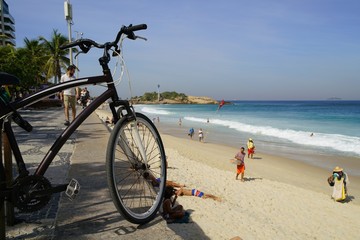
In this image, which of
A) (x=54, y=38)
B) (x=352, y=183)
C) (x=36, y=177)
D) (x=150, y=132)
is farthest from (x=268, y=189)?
(x=54, y=38)

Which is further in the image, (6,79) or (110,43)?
(110,43)

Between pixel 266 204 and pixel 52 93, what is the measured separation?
8124 millimetres

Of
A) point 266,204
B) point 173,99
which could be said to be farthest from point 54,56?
point 173,99

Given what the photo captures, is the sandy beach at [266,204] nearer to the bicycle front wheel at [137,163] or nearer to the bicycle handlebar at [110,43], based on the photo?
the bicycle front wheel at [137,163]

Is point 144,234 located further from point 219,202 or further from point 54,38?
point 54,38

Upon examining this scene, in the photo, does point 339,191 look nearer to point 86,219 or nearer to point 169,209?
point 169,209

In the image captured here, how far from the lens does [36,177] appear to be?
7.86ft

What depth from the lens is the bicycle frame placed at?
238cm

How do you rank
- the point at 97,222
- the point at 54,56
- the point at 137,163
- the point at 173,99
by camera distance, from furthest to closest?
the point at 173,99 → the point at 54,56 → the point at 137,163 → the point at 97,222

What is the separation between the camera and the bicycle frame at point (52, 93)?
7.80ft

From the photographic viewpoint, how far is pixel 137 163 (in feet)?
9.89

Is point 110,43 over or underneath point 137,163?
over

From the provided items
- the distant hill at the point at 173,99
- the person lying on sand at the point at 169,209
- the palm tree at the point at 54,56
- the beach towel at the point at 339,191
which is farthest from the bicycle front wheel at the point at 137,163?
the distant hill at the point at 173,99

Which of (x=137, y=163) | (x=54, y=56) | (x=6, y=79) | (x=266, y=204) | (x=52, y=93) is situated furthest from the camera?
(x=54, y=56)
